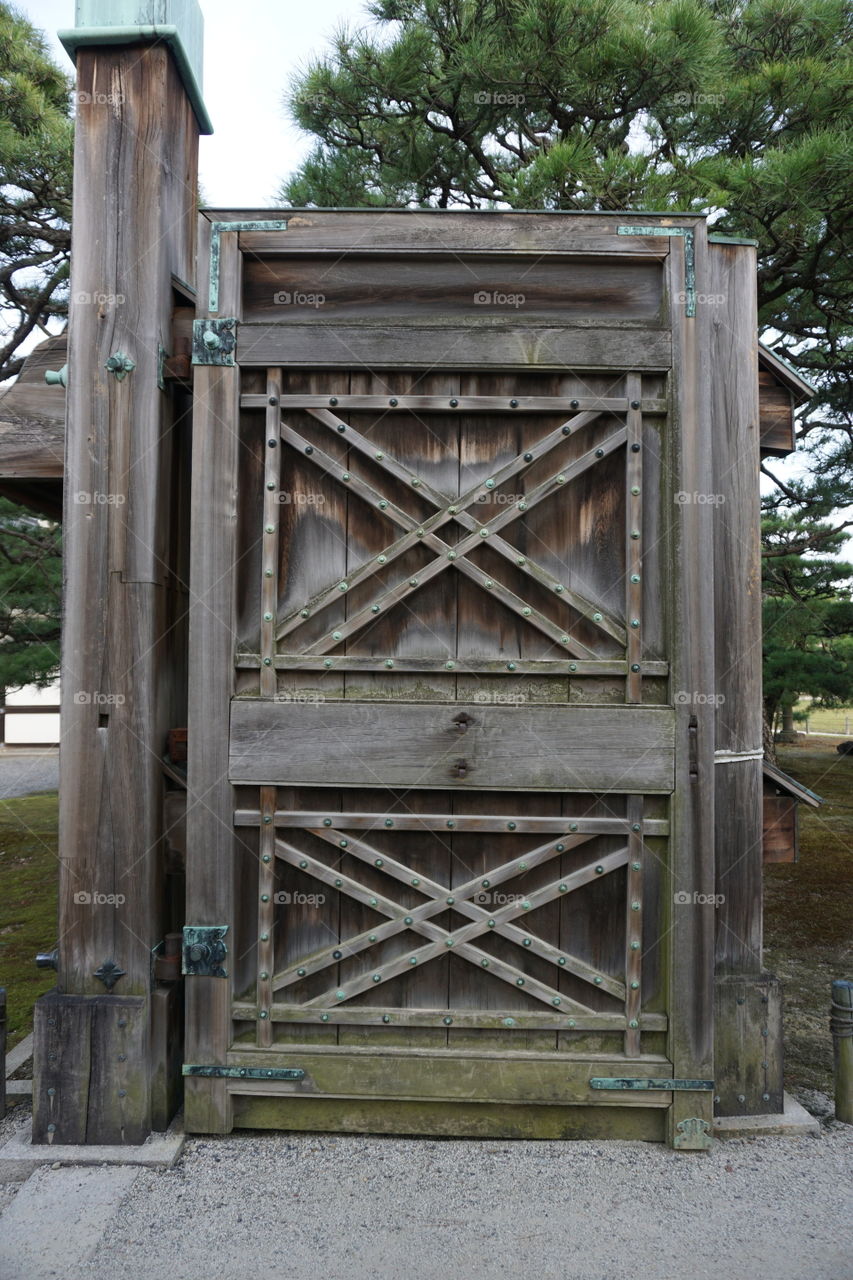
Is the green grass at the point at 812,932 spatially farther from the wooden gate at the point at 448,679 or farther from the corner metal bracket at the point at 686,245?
the corner metal bracket at the point at 686,245

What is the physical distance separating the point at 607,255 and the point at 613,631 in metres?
1.53

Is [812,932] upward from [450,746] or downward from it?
downward

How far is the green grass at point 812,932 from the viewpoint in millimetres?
3682

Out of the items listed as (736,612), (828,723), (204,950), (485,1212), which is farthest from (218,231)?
(828,723)

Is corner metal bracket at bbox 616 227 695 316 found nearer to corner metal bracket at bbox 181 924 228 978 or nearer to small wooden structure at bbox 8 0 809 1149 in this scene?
small wooden structure at bbox 8 0 809 1149

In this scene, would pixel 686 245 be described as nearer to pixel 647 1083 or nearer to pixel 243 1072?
pixel 647 1083

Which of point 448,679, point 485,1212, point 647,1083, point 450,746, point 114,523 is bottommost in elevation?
point 485,1212

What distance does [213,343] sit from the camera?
2.99 metres

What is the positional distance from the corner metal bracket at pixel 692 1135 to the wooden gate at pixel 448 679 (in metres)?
0.03

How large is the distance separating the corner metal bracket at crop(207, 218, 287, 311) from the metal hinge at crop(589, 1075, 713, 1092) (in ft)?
11.3

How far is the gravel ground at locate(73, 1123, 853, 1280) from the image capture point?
7.37 feet

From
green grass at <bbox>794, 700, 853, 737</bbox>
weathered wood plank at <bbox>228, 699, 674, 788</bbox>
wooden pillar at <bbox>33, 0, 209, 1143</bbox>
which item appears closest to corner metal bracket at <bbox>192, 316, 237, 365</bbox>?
wooden pillar at <bbox>33, 0, 209, 1143</bbox>

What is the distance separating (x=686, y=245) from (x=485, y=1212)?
3.65 meters

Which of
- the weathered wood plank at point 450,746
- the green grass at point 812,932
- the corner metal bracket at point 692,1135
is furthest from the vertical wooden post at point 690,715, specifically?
the green grass at point 812,932
